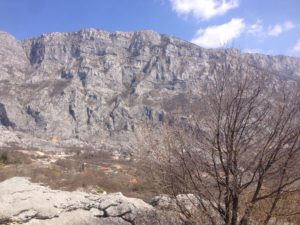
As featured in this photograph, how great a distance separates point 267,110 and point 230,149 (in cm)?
88

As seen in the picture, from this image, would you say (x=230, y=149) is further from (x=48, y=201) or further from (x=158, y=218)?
(x=48, y=201)

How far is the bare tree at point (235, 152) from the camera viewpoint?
6387 mm

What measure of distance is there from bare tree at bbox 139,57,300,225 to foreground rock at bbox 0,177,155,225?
375 centimetres

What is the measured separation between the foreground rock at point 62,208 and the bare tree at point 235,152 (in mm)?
3749

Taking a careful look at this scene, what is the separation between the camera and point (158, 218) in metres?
8.59

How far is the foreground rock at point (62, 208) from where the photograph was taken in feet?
35.0

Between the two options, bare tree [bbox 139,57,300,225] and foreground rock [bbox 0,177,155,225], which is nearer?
bare tree [bbox 139,57,300,225]

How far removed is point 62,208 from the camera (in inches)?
438

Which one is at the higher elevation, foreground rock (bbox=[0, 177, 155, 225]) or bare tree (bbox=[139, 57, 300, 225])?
bare tree (bbox=[139, 57, 300, 225])

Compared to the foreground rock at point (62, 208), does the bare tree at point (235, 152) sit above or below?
above

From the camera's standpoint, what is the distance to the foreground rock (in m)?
10.7

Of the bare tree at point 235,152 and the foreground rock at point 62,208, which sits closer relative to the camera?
the bare tree at point 235,152

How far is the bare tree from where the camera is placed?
6387 mm

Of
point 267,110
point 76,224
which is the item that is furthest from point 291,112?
point 76,224
